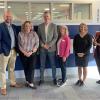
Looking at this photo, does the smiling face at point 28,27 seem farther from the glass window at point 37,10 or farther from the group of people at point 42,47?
the glass window at point 37,10

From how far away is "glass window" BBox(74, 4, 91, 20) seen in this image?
21.0ft


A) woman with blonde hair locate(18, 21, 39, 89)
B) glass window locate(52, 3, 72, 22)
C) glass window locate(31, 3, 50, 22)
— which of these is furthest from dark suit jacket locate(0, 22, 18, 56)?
glass window locate(52, 3, 72, 22)

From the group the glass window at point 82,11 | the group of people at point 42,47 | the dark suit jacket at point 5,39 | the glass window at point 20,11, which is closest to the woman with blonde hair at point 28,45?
the group of people at point 42,47

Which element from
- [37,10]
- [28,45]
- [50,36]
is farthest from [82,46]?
[37,10]

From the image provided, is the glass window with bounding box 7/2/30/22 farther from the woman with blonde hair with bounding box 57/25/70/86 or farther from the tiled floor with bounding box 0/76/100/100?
the tiled floor with bounding box 0/76/100/100

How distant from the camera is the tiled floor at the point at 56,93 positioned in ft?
15.9

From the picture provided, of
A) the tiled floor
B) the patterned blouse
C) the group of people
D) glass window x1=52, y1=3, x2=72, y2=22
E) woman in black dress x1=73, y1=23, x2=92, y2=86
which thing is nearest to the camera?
the tiled floor

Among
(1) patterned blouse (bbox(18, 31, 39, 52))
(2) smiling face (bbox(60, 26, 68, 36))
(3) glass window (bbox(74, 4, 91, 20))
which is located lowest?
(1) patterned blouse (bbox(18, 31, 39, 52))

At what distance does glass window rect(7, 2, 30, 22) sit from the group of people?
0.61 m

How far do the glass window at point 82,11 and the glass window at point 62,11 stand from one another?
15 centimetres

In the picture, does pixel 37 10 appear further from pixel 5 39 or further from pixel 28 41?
pixel 5 39

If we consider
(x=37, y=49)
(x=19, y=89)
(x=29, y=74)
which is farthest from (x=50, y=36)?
(x=19, y=89)

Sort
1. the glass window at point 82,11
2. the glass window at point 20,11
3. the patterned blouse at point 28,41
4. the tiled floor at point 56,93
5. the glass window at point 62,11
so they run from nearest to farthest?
the tiled floor at point 56,93 → the patterned blouse at point 28,41 → the glass window at point 20,11 → the glass window at point 62,11 → the glass window at point 82,11

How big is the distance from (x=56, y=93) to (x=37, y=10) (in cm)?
209
